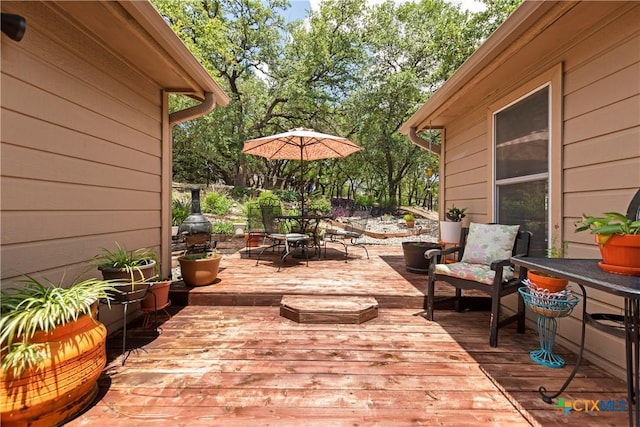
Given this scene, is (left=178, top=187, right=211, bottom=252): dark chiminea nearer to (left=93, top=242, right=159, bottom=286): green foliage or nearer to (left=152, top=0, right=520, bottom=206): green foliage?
(left=93, top=242, right=159, bottom=286): green foliage

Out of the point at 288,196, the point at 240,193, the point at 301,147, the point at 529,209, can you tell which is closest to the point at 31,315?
the point at 529,209

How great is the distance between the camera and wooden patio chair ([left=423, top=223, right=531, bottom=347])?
230 cm

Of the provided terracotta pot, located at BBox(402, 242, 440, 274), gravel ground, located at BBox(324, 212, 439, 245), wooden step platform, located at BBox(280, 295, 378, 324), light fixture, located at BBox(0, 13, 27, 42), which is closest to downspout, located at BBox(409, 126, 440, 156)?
terracotta pot, located at BBox(402, 242, 440, 274)

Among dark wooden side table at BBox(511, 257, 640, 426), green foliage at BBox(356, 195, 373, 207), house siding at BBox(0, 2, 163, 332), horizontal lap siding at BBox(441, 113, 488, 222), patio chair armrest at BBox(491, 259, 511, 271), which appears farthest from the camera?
green foliage at BBox(356, 195, 373, 207)

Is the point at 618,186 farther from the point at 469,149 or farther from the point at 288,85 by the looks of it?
the point at 288,85

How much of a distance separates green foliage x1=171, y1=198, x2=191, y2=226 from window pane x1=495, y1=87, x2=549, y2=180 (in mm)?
5804

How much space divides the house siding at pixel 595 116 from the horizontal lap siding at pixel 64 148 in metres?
3.56

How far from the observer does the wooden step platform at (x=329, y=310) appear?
8.77 ft

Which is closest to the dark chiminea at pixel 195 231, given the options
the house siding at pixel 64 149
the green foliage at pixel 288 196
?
the house siding at pixel 64 149

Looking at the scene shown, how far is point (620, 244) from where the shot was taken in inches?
54.9

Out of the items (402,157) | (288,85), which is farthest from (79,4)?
(402,157)

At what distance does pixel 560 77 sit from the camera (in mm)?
2342

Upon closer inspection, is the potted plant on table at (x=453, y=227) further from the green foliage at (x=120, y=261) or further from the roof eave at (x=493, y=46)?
the green foliage at (x=120, y=261)

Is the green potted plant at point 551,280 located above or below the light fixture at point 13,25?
below
